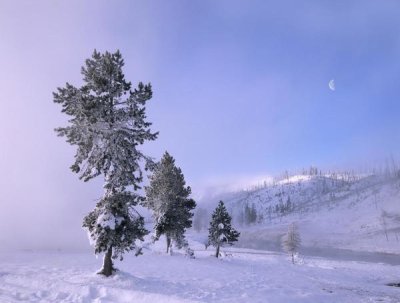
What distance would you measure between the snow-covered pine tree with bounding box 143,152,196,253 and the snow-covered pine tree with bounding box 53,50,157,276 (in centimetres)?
2485

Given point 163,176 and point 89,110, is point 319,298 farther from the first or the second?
point 163,176

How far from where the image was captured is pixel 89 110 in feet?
69.6

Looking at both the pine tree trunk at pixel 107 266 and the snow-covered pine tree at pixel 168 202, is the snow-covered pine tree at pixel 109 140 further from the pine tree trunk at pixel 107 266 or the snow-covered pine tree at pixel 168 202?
the snow-covered pine tree at pixel 168 202

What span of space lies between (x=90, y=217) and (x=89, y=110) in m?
7.07

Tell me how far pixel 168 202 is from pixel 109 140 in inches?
1079

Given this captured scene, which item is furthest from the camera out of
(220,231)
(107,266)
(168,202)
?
(220,231)

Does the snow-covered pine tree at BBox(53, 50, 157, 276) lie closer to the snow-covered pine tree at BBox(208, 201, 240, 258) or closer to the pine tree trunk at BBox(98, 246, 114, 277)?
the pine tree trunk at BBox(98, 246, 114, 277)

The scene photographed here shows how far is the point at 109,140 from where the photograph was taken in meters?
21.4

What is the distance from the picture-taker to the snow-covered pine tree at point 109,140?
2089 centimetres

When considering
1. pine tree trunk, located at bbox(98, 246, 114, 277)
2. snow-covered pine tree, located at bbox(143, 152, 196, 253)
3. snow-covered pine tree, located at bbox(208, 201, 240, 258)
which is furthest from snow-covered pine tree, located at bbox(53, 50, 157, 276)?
snow-covered pine tree, located at bbox(208, 201, 240, 258)

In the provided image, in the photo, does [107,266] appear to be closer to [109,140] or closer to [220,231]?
[109,140]

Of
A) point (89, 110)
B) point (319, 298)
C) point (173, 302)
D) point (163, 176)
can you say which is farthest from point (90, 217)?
point (163, 176)

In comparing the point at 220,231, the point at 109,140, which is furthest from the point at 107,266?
the point at 220,231

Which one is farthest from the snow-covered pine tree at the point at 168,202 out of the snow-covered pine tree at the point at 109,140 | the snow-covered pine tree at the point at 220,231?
the snow-covered pine tree at the point at 109,140
